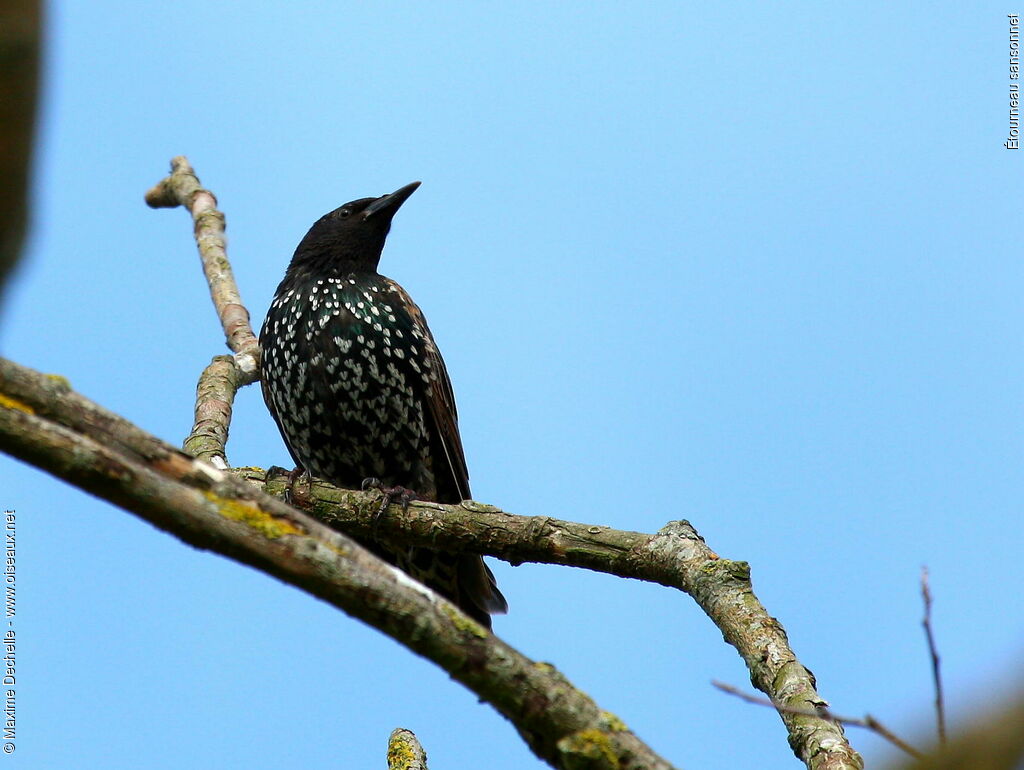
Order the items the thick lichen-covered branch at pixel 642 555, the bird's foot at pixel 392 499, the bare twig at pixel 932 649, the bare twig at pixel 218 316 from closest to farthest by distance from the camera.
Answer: the bare twig at pixel 932 649 → the thick lichen-covered branch at pixel 642 555 → the bird's foot at pixel 392 499 → the bare twig at pixel 218 316

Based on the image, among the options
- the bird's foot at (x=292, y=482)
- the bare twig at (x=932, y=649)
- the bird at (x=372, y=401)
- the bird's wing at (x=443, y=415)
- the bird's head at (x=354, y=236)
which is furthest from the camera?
the bird's head at (x=354, y=236)

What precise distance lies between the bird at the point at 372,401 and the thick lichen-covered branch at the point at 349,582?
3.90 m

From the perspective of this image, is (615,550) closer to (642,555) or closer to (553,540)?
(642,555)

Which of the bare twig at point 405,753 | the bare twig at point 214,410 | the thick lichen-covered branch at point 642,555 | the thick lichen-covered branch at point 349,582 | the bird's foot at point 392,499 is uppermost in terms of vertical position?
the bare twig at point 214,410

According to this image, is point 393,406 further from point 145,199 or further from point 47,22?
point 47,22

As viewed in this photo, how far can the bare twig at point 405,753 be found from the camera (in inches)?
175

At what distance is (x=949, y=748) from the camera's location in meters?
1.35

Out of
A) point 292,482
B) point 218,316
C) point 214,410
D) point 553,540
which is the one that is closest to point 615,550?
point 553,540

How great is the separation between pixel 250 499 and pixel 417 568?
4085mm

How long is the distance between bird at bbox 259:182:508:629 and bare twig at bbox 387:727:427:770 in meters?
1.72

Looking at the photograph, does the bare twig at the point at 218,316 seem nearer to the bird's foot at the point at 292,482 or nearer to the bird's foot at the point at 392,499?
the bird's foot at the point at 292,482

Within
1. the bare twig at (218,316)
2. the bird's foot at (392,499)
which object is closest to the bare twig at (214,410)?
the bare twig at (218,316)

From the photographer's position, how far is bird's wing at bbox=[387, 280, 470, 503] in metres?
6.78

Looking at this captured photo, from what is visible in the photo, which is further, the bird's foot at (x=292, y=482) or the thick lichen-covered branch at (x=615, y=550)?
the bird's foot at (x=292, y=482)
